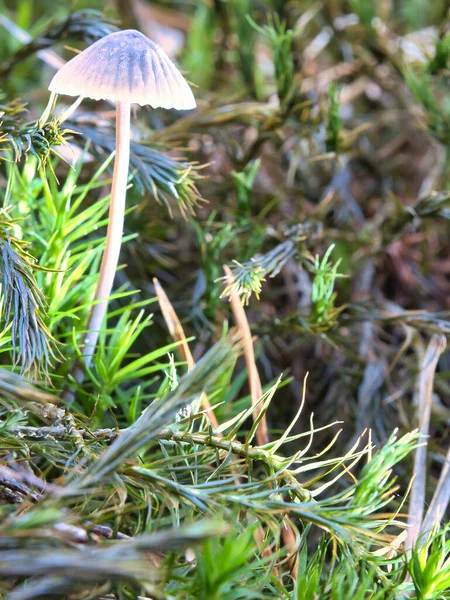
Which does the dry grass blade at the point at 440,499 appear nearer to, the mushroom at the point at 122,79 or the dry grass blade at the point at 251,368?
the dry grass blade at the point at 251,368

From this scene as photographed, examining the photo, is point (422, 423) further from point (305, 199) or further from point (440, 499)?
point (305, 199)

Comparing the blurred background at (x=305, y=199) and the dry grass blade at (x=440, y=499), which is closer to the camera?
the dry grass blade at (x=440, y=499)

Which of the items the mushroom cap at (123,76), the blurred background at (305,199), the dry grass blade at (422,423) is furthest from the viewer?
the blurred background at (305,199)

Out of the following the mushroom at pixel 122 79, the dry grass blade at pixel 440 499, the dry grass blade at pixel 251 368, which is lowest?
the dry grass blade at pixel 440 499

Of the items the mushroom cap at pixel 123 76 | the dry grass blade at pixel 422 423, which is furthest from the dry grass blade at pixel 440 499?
the mushroom cap at pixel 123 76

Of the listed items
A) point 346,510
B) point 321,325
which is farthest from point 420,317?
point 346,510

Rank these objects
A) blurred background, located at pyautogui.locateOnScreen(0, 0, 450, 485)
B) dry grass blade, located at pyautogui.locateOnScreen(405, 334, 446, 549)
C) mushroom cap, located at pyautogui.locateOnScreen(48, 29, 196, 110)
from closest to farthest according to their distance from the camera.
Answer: mushroom cap, located at pyautogui.locateOnScreen(48, 29, 196, 110) → dry grass blade, located at pyautogui.locateOnScreen(405, 334, 446, 549) → blurred background, located at pyautogui.locateOnScreen(0, 0, 450, 485)

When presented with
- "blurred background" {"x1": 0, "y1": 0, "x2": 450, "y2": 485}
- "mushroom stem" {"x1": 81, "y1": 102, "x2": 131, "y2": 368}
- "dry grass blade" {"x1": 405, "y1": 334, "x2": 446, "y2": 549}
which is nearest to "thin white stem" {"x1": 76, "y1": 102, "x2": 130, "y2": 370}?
"mushroom stem" {"x1": 81, "y1": 102, "x2": 131, "y2": 368}

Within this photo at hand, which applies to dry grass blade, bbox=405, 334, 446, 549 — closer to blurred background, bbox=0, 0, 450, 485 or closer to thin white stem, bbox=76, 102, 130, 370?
blurred background, bbox=0, 0, 450, 485
